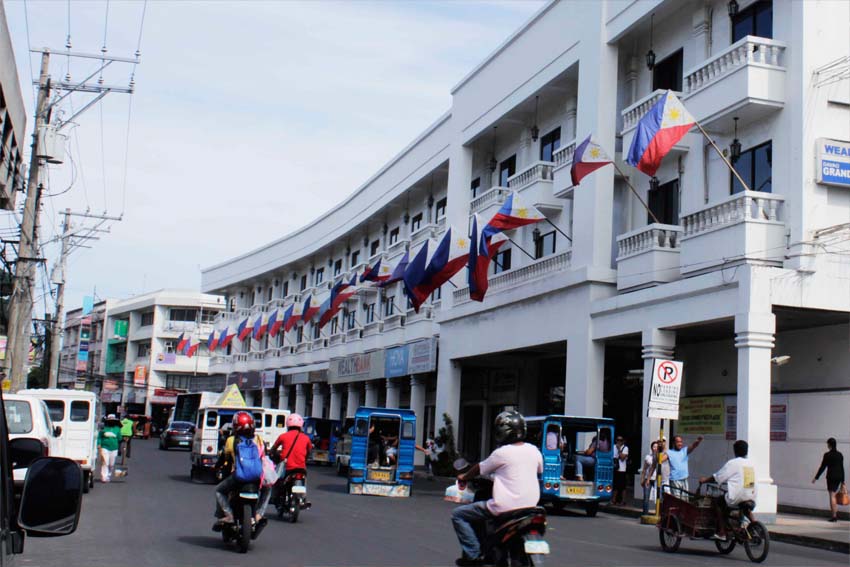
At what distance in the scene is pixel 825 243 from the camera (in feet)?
69.0

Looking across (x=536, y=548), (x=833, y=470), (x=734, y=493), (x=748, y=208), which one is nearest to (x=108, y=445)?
(x=748, y=208)

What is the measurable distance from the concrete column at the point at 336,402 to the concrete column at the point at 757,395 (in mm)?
35530

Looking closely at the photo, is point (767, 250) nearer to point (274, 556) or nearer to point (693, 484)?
point (693, 484)

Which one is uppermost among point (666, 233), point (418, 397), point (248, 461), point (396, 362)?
point (666, 233)

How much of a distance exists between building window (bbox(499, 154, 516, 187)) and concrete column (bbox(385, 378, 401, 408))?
11428mm

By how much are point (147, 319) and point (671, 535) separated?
88.0 metres

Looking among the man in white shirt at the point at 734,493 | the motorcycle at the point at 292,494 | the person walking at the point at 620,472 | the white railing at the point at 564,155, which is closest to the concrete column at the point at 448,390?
the white railing at the point at 564,155

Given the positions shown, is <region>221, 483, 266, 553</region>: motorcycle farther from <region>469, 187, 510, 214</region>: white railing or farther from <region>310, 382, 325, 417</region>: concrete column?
<region>310, 382, 325, 417</region>: concrete column

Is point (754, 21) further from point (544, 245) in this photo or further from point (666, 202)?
point (544, 245)

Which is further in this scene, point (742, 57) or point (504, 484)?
point (742, 57)

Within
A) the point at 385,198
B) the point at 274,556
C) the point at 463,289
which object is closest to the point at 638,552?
the point at 274,556

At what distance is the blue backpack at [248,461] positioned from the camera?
12.9m

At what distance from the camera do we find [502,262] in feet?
121

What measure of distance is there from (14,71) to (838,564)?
19.5m
